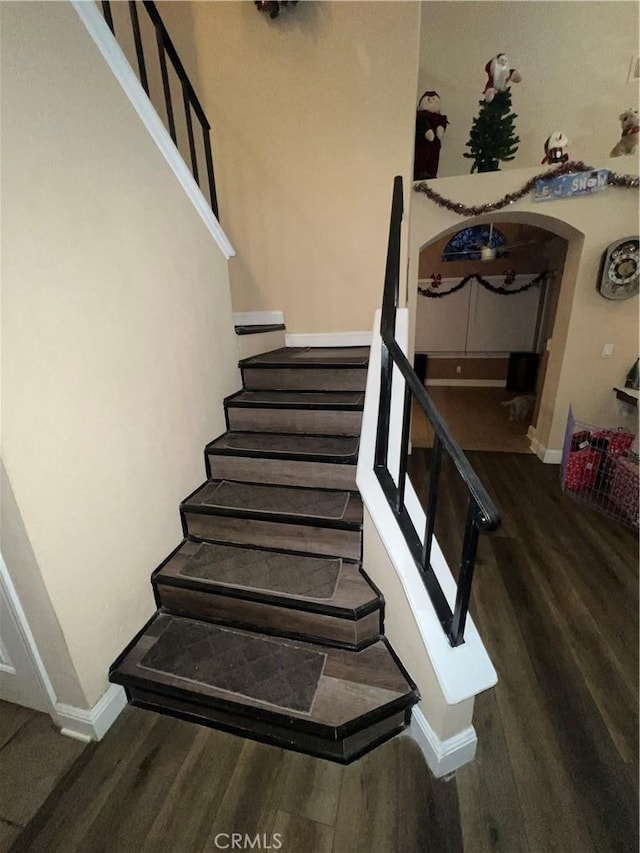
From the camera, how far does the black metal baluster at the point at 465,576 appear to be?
87 centimetres

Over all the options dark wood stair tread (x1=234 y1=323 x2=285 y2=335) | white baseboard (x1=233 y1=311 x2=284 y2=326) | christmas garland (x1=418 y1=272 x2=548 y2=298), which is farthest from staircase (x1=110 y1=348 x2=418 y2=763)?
christmas garland (x1=418 y1=272 x2=548 y2=298)

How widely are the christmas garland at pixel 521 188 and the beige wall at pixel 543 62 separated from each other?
1198mm

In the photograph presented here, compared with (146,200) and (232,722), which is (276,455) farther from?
Result: (146,200)

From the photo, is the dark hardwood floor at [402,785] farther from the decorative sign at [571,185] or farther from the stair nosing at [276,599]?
the decorative sign at [571,185]

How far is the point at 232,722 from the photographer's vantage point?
1298 mm

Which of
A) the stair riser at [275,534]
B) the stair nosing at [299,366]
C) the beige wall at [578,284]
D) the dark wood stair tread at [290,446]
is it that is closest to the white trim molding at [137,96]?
the stair nosing at [299,366]

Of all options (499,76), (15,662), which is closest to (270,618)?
(15,662)

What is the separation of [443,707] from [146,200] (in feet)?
7.40

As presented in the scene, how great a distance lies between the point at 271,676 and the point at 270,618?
0.21m

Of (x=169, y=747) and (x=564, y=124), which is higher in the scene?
(x=564, y=124)

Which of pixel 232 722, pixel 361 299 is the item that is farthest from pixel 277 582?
pixel 361 299

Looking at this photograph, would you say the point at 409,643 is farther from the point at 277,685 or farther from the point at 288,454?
the point at 288,454

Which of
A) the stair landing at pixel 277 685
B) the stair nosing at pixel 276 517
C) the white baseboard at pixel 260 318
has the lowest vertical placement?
the stair landing at pixel 277 685

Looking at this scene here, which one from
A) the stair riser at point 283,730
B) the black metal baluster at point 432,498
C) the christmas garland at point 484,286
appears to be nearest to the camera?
the black metal baluster at point 432,498
